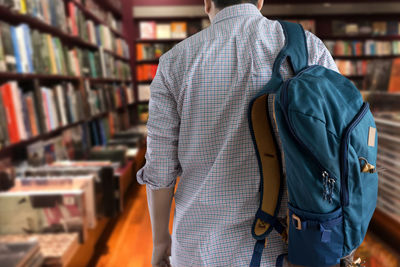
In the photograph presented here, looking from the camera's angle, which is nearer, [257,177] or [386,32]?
[257,177]

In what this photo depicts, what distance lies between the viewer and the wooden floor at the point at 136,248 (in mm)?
2051

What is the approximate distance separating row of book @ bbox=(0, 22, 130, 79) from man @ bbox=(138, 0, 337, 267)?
127 centimetres

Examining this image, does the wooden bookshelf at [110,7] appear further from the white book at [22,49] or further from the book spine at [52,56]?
the white book at [22,49]

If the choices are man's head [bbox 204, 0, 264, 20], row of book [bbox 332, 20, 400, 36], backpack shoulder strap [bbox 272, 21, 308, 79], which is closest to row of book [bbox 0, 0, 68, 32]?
man's head [bbox 204, 0, 264, 20]

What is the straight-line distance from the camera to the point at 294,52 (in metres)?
0.65

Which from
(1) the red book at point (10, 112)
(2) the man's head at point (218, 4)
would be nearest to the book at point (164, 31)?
(1) the red book at point (10, 112)

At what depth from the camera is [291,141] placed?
0.59 m

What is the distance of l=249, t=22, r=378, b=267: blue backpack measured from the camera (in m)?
0.58

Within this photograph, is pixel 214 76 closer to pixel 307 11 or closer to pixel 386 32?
pixel 307 11

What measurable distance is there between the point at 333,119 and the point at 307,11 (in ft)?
16.0

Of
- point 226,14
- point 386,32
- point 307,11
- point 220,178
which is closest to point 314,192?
point 220,178

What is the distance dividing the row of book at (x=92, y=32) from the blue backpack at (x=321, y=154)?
2450 millimetres

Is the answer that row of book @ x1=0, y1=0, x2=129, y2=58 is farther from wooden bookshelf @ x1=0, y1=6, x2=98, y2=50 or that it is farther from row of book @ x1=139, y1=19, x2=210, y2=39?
row of book @ x1=139, y1=19, x2=210, y2=39

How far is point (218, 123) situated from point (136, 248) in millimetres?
1852
